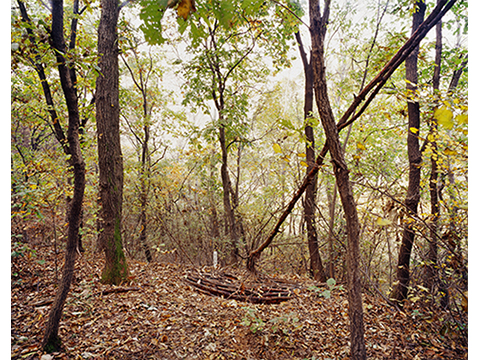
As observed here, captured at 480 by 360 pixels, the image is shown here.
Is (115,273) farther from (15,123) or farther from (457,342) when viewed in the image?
(15,123)

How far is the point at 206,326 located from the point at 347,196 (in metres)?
2.27

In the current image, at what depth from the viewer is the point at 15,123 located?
7.03 meters

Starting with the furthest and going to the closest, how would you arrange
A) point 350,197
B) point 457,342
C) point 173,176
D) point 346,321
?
point 173,176 < point 346,321 < point 457,342 < point 350,197

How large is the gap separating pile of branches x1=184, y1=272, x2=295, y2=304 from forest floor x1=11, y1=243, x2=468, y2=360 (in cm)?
13

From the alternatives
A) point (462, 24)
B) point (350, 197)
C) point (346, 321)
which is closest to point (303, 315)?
point (346, 321)

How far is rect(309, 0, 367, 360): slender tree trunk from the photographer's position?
5.68 feet

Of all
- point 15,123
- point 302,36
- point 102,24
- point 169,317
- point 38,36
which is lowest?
point 169,317

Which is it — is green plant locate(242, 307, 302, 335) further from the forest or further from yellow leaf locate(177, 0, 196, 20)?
yellow leaf locate(177, 0, 196, 20)

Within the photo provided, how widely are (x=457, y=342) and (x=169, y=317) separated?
301 centimetres

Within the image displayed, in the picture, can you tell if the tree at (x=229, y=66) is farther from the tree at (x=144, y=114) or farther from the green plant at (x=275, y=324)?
the green plant at (x=275, y=324)

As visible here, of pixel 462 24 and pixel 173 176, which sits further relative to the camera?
pixel 173 176

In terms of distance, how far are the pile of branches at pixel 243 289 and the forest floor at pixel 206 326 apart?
0.13 m

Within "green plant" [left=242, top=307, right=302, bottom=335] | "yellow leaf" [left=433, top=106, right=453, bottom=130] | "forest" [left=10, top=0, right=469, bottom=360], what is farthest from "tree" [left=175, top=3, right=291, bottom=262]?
"yellow leaf" [left=433, top=106, right=453, bottom=130]

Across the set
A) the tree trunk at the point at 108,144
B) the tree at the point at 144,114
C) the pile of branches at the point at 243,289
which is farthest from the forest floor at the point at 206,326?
the tree at the point at 144,114
